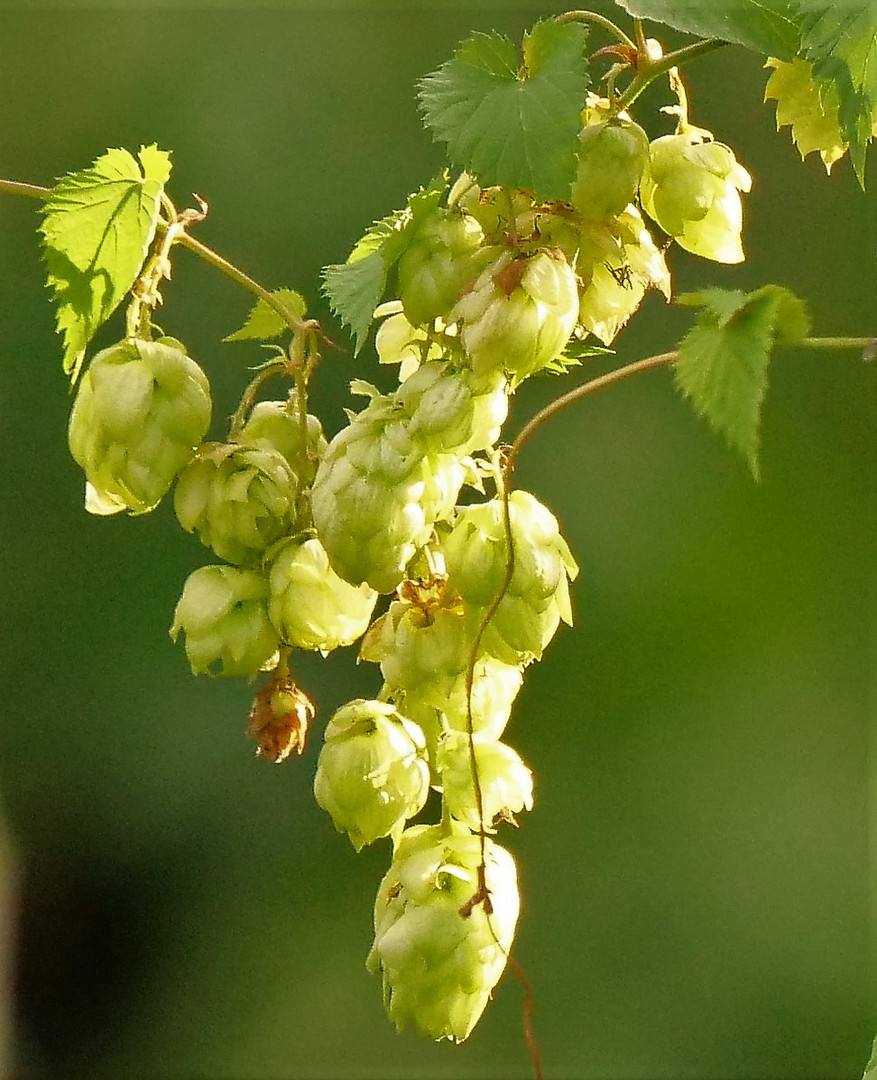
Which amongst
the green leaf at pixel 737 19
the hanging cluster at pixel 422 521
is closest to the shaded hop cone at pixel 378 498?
the hanging cluster at pixel 422 521

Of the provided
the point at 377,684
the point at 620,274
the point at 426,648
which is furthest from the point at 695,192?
the point at 377,684

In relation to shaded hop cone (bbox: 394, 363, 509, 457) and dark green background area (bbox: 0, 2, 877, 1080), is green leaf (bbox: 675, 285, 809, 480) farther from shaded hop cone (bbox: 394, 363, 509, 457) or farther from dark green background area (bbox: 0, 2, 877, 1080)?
dark green background area (bbox: 0, 2, 877, 1080)

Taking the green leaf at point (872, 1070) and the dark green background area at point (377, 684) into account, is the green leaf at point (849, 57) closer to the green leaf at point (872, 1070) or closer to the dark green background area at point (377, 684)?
the green leaf at point (872, 1070)

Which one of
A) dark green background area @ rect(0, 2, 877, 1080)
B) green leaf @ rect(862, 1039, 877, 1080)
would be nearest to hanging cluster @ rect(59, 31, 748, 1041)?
green leaf @ rect(862, 1039, 877, 1080)

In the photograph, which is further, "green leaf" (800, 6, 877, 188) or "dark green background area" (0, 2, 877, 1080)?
"dark green background area" (0, 2, 877, 1080)

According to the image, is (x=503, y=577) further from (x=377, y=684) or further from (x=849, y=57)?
(x=377, y=684)

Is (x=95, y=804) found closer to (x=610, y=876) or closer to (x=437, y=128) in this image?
(x=610, y=876)

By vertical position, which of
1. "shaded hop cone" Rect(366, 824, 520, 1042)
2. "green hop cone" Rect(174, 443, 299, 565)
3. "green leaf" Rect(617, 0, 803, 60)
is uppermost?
"green leaf" Rect(617, 0, 803, 60)
